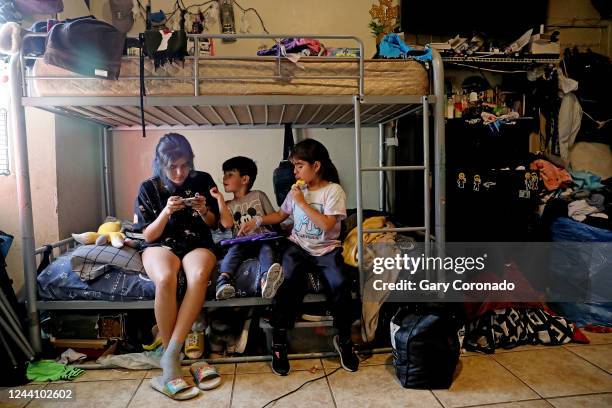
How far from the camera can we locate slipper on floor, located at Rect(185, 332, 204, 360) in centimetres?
216

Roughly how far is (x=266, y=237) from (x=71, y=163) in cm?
161

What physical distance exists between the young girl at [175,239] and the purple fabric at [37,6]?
3.85ft

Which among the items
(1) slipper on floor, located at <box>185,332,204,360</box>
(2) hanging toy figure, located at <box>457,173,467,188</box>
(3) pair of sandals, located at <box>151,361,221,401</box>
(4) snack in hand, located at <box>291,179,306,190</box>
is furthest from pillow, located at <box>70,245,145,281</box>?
(2) hanging toy figure, located at <box>457,173,467,188</box>

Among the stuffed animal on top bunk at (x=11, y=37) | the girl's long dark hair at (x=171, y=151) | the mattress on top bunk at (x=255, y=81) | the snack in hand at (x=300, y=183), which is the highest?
the stuffed animal on top bunk at (x=11, y=37)

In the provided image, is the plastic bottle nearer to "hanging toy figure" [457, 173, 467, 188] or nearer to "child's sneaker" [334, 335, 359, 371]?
"hanging toy figure" [457, 173, 467, 188]

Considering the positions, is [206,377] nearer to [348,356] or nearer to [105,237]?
[348,356]

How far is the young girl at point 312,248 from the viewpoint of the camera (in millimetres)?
2113

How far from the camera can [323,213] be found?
2.31 meters

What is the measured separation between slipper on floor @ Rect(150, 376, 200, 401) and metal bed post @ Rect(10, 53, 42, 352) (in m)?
0.84

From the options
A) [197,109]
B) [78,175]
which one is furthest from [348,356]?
[78,175]

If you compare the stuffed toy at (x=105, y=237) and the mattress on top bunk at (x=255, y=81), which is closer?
→ the mattress on top bunk at (x=255, y=81)

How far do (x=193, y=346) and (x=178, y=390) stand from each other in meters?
0.33

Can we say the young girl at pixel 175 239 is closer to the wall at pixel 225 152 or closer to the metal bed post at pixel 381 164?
the wall at pixel 225 152

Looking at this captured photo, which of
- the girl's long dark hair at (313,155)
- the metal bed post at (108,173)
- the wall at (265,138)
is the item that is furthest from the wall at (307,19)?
the girl's long dark hair at (313,155)
